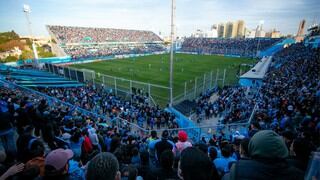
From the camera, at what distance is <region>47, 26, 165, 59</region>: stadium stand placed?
5381 centimetres

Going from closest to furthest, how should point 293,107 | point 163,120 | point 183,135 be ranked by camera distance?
point 183,135 → point 293,107 → point 163,120

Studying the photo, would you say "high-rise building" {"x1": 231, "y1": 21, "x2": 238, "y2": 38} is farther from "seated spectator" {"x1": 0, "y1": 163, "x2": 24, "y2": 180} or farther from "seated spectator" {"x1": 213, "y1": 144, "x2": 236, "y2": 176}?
"seated spectator" {"x1": 0, "y1": 163, "x2": 24, "y2": 180}

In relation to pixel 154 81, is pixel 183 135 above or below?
above

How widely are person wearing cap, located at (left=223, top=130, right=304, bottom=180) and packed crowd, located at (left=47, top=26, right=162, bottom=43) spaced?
60.6 meters

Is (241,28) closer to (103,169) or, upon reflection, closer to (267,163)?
(267,163)

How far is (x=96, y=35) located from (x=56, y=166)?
7137 cm

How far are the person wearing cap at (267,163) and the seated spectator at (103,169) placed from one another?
111 cm

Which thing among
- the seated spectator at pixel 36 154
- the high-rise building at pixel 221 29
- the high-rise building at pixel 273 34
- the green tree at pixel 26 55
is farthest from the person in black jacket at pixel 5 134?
the high-rise building at pixel 221 29

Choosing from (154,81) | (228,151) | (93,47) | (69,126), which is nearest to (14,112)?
(69,126)

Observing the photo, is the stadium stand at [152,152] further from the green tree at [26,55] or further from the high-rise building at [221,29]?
the high-rise building at [221,29]

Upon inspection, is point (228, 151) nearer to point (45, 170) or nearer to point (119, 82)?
point (45, 170)

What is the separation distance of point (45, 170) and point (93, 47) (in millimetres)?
65122

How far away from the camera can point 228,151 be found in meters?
3.56

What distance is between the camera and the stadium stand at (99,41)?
177 ft
